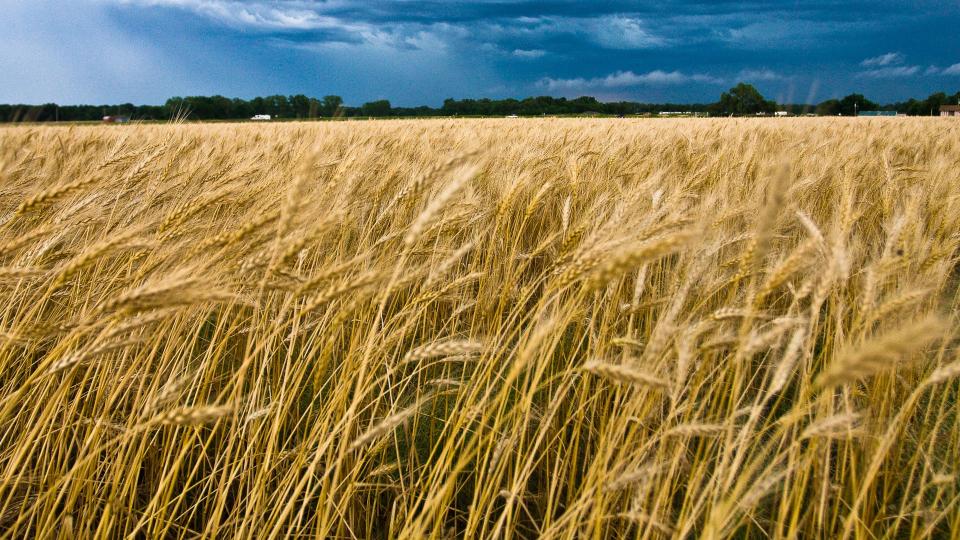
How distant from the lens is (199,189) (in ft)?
7.08

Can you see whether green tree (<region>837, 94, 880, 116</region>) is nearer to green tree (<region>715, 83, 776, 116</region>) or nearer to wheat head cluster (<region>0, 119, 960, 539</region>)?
green tree (<region>715, 83, 776, 116</region>)

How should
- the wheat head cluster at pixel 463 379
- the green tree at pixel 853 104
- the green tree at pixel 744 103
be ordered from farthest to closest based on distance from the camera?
1. the green tree at pixel 853 104
2. the green tree at pixel 744 103
3. the wheat head cluster at pixel 463 379

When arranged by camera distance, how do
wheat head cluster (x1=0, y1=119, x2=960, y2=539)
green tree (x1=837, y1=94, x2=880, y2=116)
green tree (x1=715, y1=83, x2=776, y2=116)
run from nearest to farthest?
wheat head cluster (x1=0, y1=119, x2=960, y2=539) < green tree (x1=715, y1=83, x2=776, y2=116) < green tree (x1=837, y1=94, x2=880, y2=116)

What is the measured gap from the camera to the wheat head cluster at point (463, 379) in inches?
34.3

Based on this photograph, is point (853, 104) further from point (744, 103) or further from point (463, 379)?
point (463, 379)

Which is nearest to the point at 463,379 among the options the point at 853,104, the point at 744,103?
the point at 744,103

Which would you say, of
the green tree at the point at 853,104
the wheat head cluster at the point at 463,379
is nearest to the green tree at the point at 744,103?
the green tree at the point at 853,104

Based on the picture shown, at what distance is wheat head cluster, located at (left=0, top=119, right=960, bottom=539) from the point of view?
87 cm

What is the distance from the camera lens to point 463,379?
4.29 ft

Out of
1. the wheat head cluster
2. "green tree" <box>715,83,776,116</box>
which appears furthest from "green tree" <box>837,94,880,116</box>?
the wheat head cluster

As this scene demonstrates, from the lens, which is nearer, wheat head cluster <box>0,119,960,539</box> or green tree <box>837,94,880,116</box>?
wheat head cluster <box>0,119,960,539</box>

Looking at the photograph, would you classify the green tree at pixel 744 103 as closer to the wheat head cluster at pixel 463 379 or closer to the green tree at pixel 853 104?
the green tree at pixel 853 104

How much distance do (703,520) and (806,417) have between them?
0.50m

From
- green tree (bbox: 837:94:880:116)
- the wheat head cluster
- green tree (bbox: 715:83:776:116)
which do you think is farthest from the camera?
green tree (bbox: 837:94:880:116)
